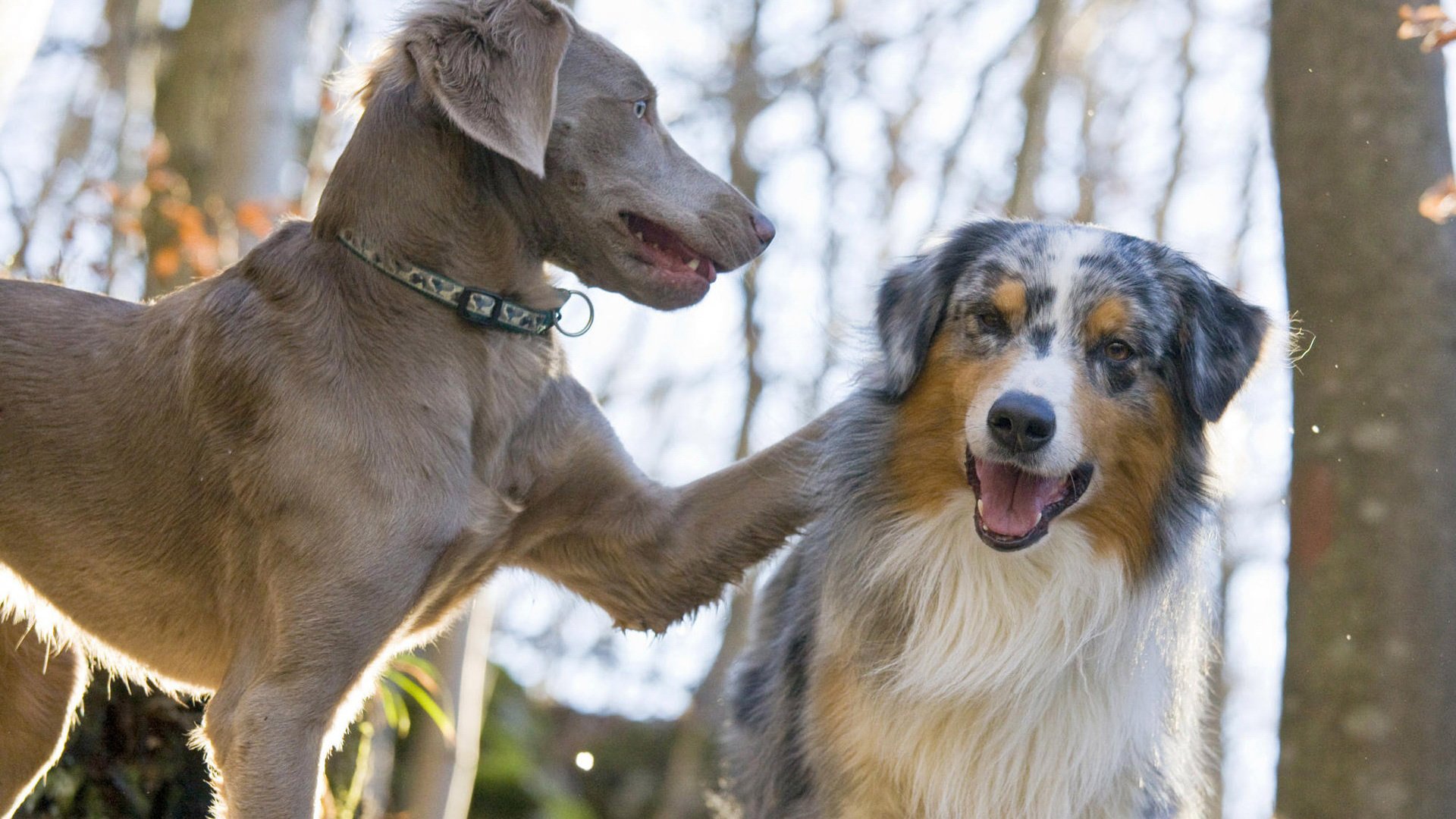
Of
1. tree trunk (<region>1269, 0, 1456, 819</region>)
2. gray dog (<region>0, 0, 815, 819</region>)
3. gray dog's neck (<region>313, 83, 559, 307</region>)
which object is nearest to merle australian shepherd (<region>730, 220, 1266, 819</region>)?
gray dog (<region>0, 0, 815, 819</region>)

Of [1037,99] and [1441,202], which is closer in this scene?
[1441,202]

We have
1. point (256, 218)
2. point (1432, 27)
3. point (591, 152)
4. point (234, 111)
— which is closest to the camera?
point (591, 152)

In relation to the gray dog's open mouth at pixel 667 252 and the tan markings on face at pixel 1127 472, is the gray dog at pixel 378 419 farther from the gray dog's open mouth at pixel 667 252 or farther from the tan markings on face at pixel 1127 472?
the tan markings on face at pixel 1127 472

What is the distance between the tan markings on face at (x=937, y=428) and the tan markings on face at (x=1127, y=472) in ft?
1.00

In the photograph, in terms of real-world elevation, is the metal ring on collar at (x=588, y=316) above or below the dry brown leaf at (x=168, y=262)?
below

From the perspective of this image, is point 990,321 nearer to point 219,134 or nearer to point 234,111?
point 234,111

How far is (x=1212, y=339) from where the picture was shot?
3.77m

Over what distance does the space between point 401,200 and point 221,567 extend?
1025 millimetres

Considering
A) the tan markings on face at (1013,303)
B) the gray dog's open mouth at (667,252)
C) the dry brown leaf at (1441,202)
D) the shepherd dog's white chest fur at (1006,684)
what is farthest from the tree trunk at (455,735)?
the dry brown leaf at (1441,202)

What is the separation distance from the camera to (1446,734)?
441 cm

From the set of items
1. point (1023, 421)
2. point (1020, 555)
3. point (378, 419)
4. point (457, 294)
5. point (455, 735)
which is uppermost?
point (457, 294)

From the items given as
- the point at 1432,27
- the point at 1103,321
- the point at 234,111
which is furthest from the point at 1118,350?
the point at 234,111

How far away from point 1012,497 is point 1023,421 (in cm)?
34

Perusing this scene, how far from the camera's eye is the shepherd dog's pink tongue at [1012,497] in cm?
349
